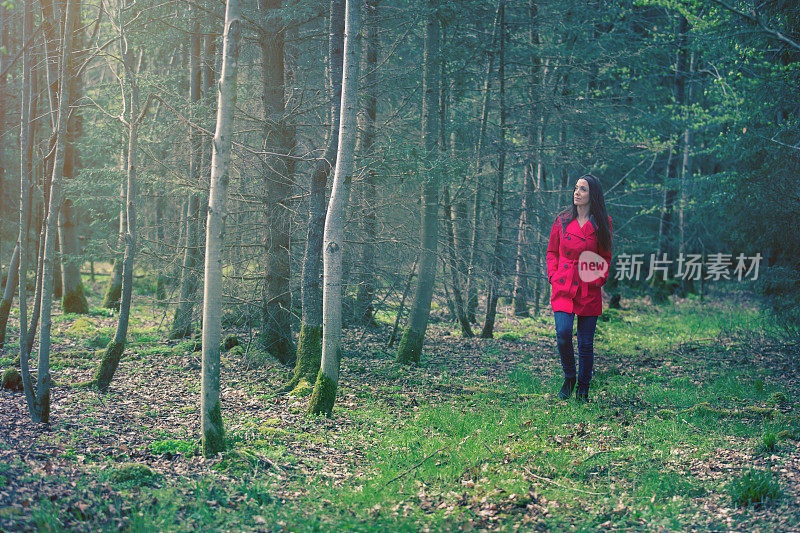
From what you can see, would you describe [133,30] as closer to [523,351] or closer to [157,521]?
[157,521]

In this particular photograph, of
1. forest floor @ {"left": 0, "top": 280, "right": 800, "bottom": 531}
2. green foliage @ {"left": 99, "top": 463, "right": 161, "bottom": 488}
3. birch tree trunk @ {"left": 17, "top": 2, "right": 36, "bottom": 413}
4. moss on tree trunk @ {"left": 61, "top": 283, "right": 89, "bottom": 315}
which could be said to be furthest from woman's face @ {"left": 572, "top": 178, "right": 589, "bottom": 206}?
moss on tree trunk @ {"left": 61, "top": 283, "right": 89, "bottom": 315}

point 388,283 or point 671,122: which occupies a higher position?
point 671,122

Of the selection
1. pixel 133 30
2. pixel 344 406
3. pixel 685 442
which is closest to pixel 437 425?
pixel 344 406

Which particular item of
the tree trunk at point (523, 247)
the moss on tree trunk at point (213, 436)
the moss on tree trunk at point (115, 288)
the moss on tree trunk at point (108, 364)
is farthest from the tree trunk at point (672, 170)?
the moss on tree trunk at point (115, 288)

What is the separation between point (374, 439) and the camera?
238 inches

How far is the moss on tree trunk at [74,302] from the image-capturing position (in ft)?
51.0

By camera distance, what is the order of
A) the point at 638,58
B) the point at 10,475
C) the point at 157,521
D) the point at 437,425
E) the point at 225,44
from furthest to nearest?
1. the point at 638,58
2. the point at 437,425
3. the point at 225,44
4. the point at 10,475
5. the point at 157,521

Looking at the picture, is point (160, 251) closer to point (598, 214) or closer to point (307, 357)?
point (307, 357)

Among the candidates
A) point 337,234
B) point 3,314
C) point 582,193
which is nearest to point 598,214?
point 582,193

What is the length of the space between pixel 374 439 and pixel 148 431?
8.09 ft

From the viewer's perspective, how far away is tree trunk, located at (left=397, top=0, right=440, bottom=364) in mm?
9984

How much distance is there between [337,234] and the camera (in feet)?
21.1

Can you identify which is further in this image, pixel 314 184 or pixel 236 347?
pixel 236 347

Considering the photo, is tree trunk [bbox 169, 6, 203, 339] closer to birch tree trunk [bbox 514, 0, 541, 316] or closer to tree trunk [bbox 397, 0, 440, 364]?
tree trunk [bbox 397, 0, 440, 364]
